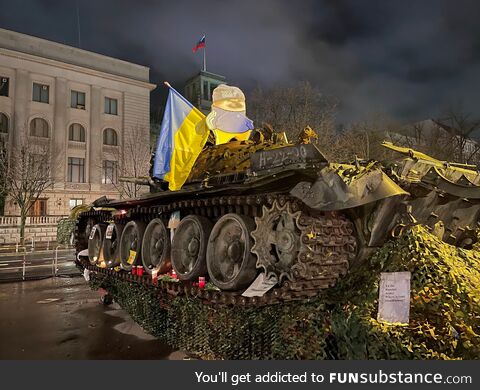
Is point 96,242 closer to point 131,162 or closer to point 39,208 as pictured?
point 131,162

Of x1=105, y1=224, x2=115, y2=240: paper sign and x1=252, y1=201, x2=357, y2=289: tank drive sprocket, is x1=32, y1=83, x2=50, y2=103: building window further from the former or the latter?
x1=252, y1=201, x2=357, y2=289: tank drive sprocket

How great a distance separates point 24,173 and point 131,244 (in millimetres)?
22395

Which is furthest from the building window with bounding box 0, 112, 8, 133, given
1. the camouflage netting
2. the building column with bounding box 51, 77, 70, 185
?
the camouflage netting

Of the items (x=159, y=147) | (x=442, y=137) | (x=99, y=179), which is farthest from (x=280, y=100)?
(x=159, y=147)

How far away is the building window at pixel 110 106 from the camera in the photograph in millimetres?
34719

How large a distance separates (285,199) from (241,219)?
0.79 metres

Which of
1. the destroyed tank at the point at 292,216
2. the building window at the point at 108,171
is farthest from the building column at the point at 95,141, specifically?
the destroyed tank at the point at 292,216

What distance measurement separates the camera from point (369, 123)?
2816cm

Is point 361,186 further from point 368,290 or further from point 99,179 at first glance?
point 99,179

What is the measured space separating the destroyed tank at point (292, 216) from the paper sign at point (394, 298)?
1.39ft

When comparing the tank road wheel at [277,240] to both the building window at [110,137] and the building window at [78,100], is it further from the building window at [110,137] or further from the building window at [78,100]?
the building window at [78,100]

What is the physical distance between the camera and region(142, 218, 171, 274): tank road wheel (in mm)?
6578

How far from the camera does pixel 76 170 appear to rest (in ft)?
109

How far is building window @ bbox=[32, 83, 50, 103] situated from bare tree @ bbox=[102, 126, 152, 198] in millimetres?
6445
